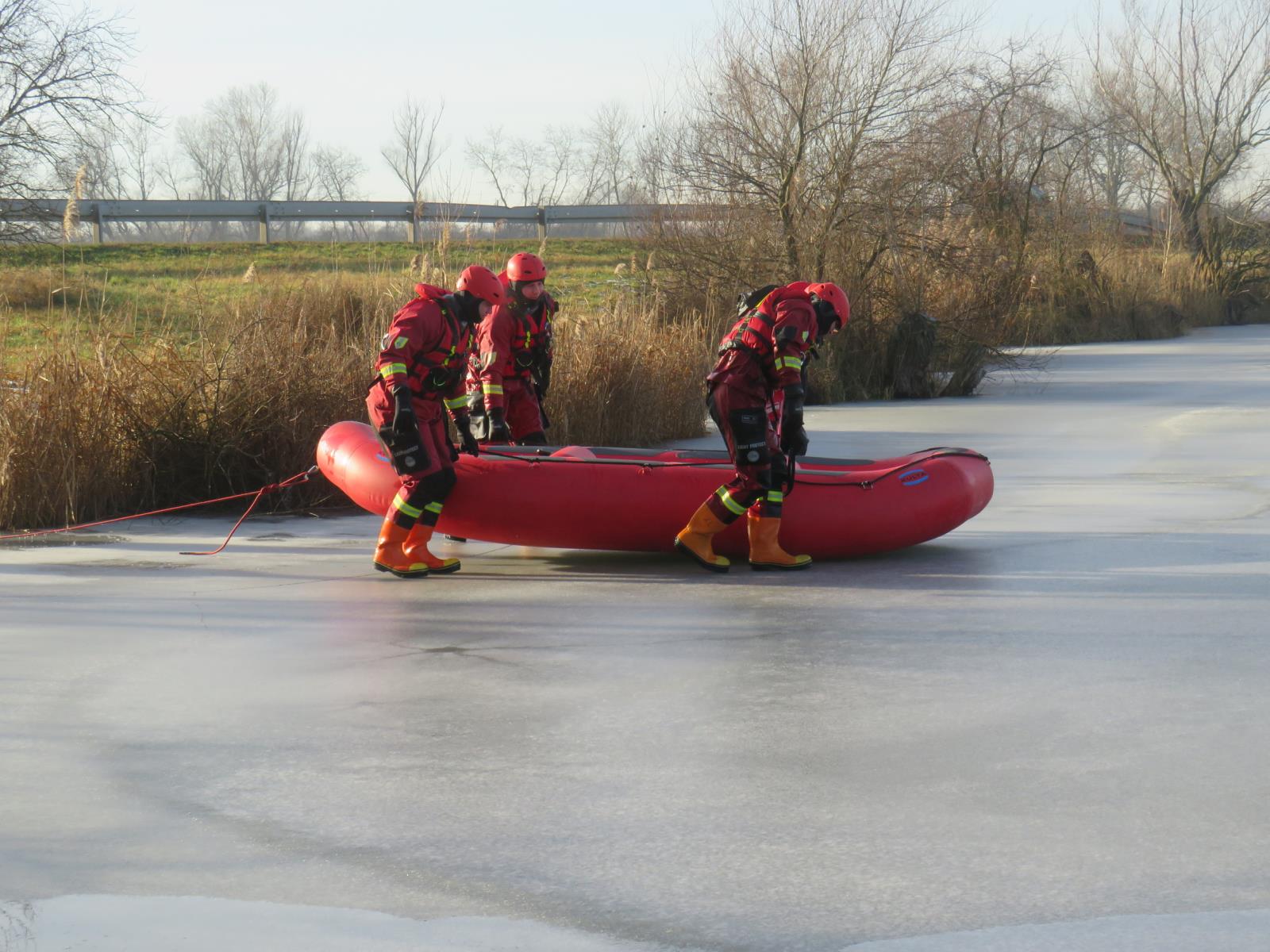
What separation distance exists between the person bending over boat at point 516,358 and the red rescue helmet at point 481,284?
134 centimetres

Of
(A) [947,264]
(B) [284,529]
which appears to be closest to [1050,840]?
(B) [284,529]

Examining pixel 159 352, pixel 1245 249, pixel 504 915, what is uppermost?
pixel 1245 249

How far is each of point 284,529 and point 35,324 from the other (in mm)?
2900

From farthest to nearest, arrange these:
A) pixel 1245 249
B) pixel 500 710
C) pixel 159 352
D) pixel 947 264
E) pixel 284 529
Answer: pixel 1245 249
pixel 947 264
pixel 159 352
pixel 284 529
pixel 500 710

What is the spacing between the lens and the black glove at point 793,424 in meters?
7.38

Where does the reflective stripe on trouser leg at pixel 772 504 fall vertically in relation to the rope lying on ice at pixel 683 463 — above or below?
below

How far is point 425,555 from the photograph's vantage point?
7613 millimetres

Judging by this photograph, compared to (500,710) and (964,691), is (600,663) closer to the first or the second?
(500,710)

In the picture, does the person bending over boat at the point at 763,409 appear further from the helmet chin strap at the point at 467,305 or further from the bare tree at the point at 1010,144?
the bare tree at the point at 1010,144

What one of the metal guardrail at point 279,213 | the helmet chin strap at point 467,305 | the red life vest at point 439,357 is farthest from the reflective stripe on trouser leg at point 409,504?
the metal guardrail at point 279,213

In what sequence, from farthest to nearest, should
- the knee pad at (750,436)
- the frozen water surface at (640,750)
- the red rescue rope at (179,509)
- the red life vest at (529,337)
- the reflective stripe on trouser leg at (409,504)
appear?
the red life vest at (529,337) → the red rescue rope at (179,509) → the reflective stripe on trouser leg at (409,504) → the knee pad at (750,436) → the frozen water surface at (640,750)

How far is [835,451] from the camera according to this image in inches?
500

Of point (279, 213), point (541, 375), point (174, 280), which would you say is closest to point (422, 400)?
point (541, 375)

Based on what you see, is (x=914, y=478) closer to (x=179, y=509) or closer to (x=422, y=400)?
(x=422, y=400)
